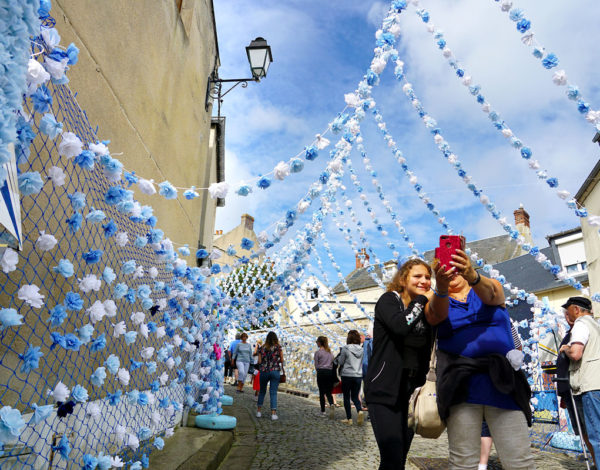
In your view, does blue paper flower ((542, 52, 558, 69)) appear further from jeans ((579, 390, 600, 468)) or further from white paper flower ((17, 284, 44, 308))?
white paper flower ((17, 284, 44, 308))

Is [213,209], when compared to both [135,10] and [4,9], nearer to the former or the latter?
[135,10]

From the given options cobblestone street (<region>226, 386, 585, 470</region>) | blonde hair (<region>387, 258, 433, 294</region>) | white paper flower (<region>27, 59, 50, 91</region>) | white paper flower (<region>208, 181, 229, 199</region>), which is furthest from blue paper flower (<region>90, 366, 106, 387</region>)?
cobblestone street (<region>226, 386, 585, 470</region>)

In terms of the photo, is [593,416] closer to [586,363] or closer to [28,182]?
[586,363]

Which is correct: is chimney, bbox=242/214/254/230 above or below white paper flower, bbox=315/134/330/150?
above

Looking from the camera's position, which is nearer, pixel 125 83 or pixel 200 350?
pixel 125 83

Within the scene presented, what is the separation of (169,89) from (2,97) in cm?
386

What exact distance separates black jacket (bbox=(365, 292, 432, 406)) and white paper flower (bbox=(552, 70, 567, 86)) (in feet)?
11.2

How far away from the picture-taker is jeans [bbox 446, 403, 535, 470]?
2.09m

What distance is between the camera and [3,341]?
2018 millimetres

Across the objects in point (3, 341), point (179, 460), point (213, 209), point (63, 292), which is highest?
point (213, 209)

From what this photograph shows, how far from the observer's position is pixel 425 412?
92.8 inches

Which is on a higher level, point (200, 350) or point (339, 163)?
point (339, 163)

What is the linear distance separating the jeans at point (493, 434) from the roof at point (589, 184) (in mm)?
9454

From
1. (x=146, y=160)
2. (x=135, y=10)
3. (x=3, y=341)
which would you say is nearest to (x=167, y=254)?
(x=146, y=160)
